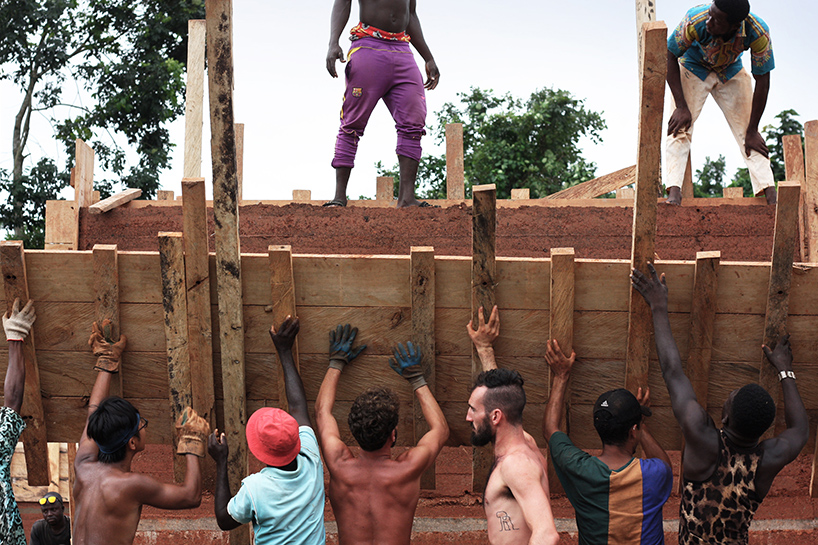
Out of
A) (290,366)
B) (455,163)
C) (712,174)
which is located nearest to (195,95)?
(455,163)

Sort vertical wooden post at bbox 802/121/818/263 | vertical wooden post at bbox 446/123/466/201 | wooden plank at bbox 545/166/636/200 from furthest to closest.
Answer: vertical wooden post at bbox 446/123/466/201, wooden plank at bbox 545/166/636/200, vertical wooden post at bbox 802/121/818/263

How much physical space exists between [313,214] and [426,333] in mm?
1808

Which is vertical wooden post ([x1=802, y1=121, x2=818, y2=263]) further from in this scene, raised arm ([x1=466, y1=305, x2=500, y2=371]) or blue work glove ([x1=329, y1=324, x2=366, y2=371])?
blue work glove ([x1=329, y1=324, x2=366, y2=371])

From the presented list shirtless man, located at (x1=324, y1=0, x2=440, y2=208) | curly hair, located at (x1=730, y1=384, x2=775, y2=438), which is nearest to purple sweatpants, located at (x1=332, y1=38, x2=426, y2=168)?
shirtless man, located at (x1=324, y1=0, x2=440, y2=208)

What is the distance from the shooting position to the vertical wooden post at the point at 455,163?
26.6 ft

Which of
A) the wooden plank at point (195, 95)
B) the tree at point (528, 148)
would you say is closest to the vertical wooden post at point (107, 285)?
the wooden plank at point (195, 95)

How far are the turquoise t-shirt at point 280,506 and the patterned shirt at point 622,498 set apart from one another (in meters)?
1.20

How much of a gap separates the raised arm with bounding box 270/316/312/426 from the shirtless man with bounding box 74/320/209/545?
21.0 inches

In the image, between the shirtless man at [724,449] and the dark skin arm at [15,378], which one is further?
the dark skin arm at [15,378]

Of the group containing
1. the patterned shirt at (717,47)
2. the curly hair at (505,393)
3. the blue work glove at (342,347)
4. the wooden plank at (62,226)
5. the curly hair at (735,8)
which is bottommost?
the curly hair at (505,393)

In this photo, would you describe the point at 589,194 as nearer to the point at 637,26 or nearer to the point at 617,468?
the point at 637,26

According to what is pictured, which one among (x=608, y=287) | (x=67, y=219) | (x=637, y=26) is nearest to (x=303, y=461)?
(x=608, y=287)

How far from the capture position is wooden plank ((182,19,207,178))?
630 cm

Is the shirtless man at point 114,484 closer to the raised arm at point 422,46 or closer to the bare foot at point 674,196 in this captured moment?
the raised arm at point 422,46
